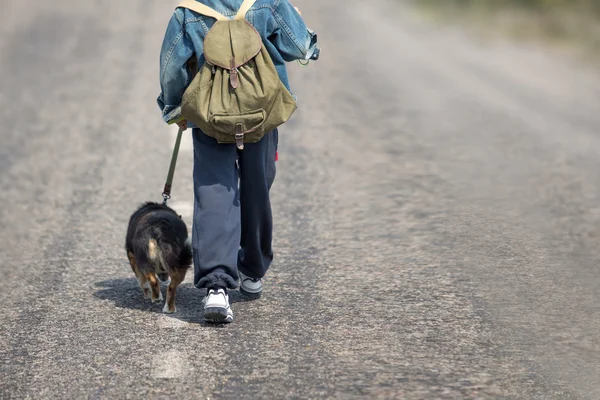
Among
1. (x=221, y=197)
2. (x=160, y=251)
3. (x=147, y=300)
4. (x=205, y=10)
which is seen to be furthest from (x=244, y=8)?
(x=147, y=300)

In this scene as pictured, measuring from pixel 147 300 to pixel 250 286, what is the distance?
2.03 ft

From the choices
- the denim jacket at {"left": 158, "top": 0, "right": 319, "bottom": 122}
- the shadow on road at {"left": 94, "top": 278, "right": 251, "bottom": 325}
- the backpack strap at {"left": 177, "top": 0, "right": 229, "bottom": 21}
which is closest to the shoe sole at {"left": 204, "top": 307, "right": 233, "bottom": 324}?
the shadow on road at {"left": 94, "top": 278, "right": 251, "bottom": 325}

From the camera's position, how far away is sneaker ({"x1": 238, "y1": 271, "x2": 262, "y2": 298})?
18.6 ft

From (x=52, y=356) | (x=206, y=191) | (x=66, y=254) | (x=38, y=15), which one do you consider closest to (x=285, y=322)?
(x=206, y=191)

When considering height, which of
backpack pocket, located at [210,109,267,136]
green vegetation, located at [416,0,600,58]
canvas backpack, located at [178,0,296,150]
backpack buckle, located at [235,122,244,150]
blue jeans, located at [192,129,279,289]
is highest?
canvas backpack, located at [178,0,296,150]

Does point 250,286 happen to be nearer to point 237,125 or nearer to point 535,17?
point 237,125

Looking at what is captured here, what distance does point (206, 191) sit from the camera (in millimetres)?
5191

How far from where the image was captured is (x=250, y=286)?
18.6 feet

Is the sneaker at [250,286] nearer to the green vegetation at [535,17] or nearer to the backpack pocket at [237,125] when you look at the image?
the backpack pocket at [237,125]

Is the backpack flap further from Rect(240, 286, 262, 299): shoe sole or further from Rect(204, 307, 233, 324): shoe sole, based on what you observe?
Rect(240, 286, 262, 299): shoe sole

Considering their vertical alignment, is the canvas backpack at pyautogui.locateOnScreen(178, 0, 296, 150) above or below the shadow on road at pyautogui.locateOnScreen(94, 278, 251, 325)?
above

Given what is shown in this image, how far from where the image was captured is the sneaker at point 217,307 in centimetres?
514

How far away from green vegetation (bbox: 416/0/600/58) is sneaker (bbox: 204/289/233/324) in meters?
12.5

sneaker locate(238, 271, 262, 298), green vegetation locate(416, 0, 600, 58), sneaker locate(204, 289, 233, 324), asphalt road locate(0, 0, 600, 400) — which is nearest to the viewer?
asphalt road locate(0, 0, 600, 400)
